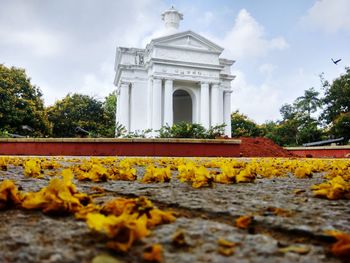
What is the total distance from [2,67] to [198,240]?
31614 mm

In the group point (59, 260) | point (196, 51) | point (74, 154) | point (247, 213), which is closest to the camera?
point (59, 260)

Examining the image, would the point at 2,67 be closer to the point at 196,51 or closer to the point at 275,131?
the point at 196,51

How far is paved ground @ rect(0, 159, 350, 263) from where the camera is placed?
749 millimetres

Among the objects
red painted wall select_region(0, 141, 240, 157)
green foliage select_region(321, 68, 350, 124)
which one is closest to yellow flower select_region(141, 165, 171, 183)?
red painted wall select_region(0, 141, 240, 157)

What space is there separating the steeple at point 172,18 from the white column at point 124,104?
766 centimetres

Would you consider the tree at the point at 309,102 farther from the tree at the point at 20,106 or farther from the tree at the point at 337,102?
the tree at the point at 20,106

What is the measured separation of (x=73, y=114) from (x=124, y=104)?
296 inches

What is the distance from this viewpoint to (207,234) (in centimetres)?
92

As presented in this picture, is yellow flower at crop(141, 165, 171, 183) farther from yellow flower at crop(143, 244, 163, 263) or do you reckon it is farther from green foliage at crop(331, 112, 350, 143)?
green foliage at crop(331, 112, 350, 143)

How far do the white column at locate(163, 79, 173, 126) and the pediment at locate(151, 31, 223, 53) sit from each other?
9.42 feet

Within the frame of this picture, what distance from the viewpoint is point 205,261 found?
713mm

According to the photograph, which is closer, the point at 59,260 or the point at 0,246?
the point at 59,260

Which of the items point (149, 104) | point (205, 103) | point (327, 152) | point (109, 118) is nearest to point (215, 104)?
point (205, 103)

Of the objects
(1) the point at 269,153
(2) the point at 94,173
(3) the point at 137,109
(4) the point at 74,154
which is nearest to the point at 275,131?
(3) the point at 137,109
